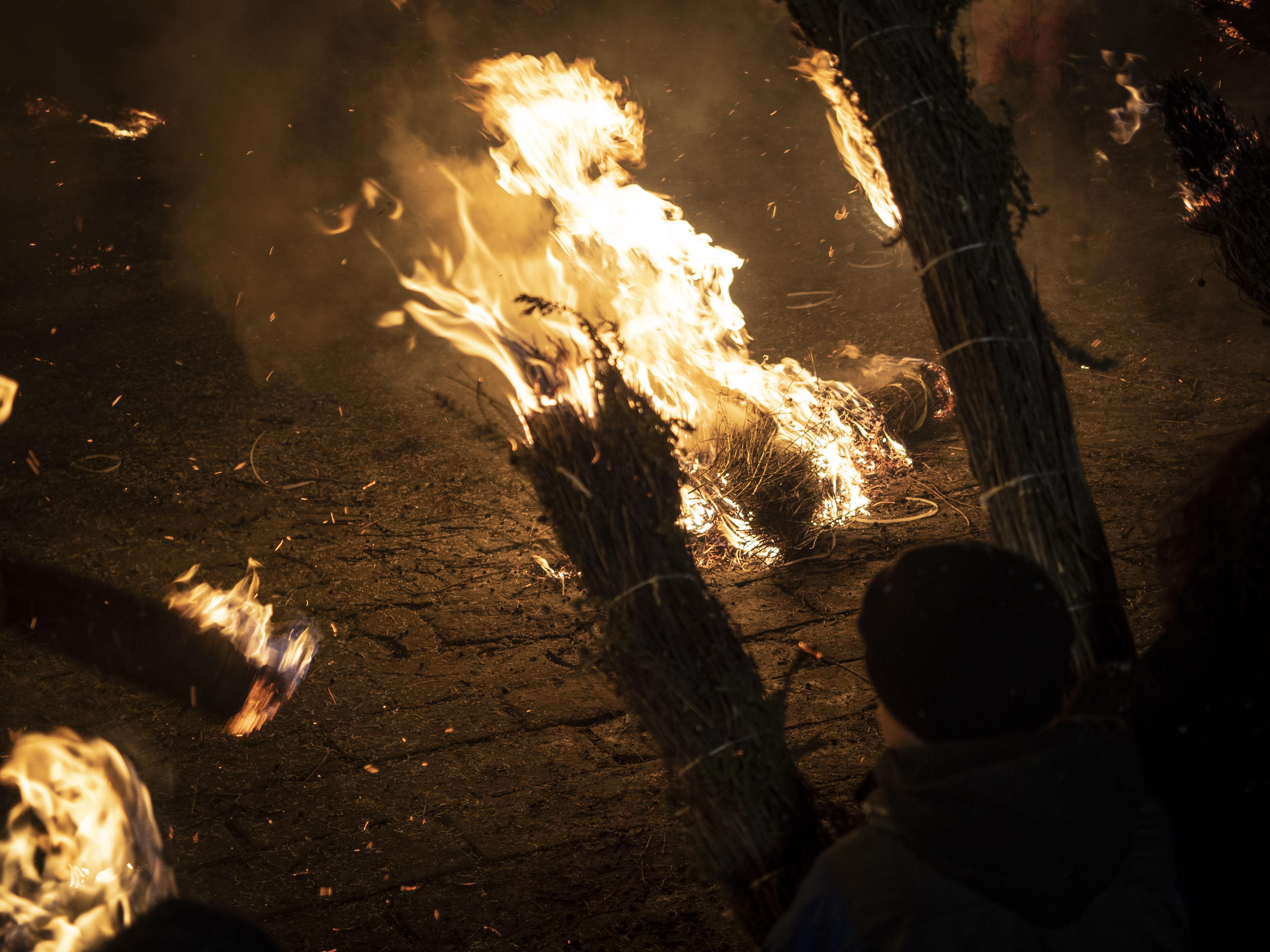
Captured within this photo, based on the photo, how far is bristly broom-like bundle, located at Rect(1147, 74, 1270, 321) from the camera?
12.7ft

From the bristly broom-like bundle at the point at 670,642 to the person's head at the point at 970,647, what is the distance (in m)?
0.84

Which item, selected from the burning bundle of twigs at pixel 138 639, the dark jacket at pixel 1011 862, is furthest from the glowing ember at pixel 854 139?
the burning bundle of twigs at pixel 138 639

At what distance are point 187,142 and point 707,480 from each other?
5899mm

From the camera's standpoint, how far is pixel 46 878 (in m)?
3.50

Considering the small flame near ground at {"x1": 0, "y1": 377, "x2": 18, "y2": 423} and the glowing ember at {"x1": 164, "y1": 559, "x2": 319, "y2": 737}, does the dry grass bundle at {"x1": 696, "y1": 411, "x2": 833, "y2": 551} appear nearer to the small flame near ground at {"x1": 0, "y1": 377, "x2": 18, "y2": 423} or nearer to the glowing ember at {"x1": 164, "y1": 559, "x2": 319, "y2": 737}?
the glowing ember at {"x1": 164, "y1": 559, "x2": 319, "y2": 737}

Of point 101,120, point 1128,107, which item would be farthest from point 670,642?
point 101,120

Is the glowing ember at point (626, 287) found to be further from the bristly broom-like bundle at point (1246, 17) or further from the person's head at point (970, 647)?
the bristly broom-like bundle at point (1246, 17)

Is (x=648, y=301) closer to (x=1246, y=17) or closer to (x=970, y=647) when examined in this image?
(x=970, y=647)

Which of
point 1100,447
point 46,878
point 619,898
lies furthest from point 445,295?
point 1100,447

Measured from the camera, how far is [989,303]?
228 centimetres

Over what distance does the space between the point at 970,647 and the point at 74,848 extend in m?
4.19

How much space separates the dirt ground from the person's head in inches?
47.3

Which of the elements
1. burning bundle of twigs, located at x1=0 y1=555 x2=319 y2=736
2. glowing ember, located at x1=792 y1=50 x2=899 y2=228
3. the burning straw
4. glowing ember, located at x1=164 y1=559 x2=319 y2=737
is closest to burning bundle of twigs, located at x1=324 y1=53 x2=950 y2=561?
glowing ember, located at x1=792 y1=50 x2=899 y2=228

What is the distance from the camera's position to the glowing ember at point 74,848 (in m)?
3.42
